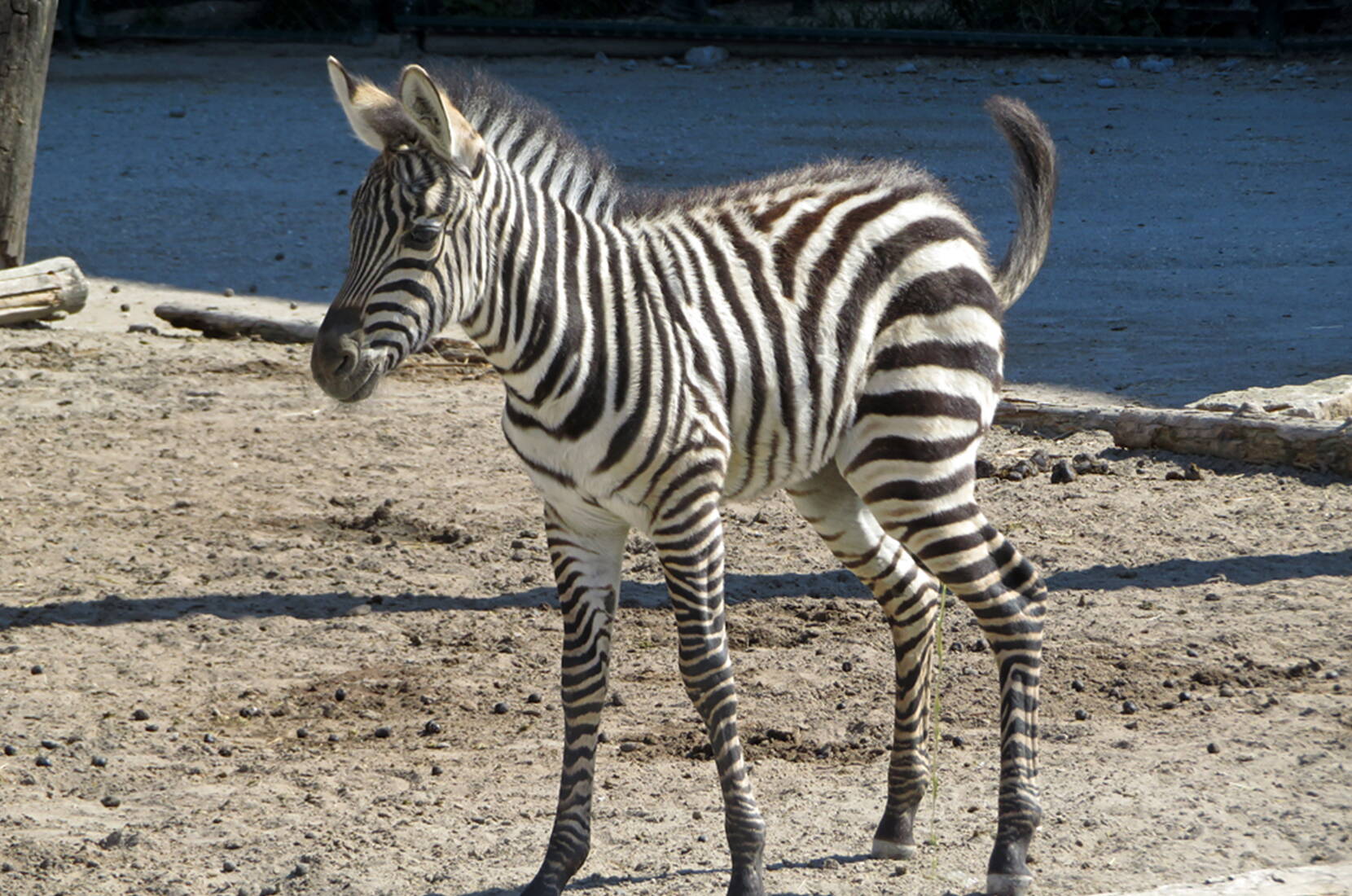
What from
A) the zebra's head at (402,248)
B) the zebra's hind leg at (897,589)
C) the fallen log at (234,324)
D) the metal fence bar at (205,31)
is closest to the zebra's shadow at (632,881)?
the zebra's hind leg at (897,589)

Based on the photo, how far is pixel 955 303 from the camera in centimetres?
409

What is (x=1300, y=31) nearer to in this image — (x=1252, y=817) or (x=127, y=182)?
(x=127, y=182)

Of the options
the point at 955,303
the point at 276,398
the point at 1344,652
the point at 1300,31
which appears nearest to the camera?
the point at 955,303

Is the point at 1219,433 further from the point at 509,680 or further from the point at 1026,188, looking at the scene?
the point at 509,680

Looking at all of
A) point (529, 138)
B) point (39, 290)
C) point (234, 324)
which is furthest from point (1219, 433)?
point (39, 290)

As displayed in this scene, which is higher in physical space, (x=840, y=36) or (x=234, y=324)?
(x=840, y=36)

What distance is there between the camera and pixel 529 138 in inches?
152

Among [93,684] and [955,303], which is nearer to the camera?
[955,303]

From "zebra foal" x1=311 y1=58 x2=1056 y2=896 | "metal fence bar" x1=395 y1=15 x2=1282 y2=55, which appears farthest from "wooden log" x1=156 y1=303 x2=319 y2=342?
"metal fence bar" x1=395 y1=15 x2=1282 y2=55

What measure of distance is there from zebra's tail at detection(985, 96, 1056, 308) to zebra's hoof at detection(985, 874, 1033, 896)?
1.55m

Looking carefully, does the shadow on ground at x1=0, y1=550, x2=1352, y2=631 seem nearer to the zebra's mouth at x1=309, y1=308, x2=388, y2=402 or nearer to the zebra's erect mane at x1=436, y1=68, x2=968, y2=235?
the zebra's erect mane at x1=436, y1=68, x2=968, y2=235

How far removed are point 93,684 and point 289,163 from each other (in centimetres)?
895

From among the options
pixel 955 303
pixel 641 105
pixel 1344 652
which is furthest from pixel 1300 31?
pixel 955 303

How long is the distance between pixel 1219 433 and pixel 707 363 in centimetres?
390
